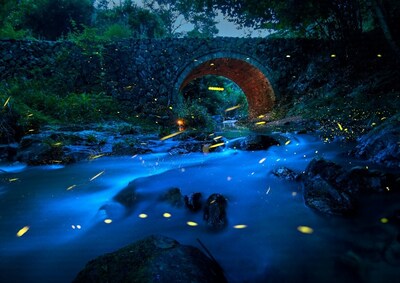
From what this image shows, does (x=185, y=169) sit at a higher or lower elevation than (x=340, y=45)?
lower

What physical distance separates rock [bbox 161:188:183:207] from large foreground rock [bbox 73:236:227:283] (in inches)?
42.5

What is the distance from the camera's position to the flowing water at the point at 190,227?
1799mm

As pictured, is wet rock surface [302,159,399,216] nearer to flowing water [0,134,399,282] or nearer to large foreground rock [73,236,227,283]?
flowing water [0,134,399,282]

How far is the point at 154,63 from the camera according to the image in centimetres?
1353

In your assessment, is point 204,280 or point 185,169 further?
point 185,169

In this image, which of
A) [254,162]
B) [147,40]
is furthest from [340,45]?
[254,162]

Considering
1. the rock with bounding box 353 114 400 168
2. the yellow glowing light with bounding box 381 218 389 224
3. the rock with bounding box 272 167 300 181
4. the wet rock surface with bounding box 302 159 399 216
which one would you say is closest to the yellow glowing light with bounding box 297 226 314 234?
the wet rock surface with bounding box 302 159 399 216

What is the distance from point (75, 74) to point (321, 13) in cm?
1073

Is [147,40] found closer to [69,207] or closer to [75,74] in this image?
[75,74]

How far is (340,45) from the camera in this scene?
11.8 metres

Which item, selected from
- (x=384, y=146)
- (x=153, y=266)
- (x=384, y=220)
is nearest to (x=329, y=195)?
(x=384, y=220)

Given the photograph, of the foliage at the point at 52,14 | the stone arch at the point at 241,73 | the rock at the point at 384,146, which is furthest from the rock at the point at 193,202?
the foliage at the point at 52,14

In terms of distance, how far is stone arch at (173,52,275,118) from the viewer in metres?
13.9

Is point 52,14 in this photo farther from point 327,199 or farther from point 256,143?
point 327,199
